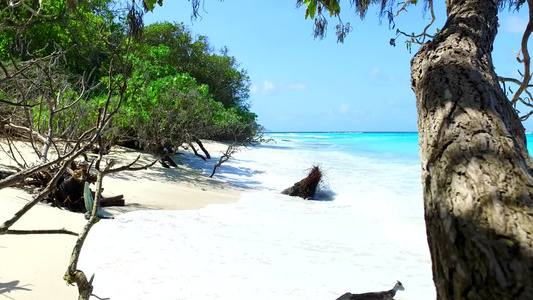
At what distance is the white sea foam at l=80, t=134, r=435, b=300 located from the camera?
3699 mm

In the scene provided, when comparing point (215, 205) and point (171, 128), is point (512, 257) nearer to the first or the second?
point (215, 205)

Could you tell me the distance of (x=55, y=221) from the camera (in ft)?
15.6

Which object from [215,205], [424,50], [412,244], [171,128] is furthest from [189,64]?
[424,50]

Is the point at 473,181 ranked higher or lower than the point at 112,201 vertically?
higher

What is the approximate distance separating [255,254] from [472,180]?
408 centimetres

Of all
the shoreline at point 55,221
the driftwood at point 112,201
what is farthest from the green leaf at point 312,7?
the driftwood at point 112,201

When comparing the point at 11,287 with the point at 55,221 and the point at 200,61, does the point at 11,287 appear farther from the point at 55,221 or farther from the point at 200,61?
the point at 200,61


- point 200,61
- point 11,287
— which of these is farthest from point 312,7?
point 200,61

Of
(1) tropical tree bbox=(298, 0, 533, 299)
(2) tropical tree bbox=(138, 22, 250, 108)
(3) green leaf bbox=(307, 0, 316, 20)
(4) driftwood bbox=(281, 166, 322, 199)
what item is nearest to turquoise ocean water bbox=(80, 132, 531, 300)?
(4) driftwood bbox=(281, 166, 322, 199)

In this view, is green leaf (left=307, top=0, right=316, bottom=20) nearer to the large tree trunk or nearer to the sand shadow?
the large tree trunk

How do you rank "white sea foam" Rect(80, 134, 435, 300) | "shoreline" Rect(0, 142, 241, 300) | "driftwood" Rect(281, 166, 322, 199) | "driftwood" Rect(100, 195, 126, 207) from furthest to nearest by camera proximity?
"driftwood" Rect(281, 166, 322, 199) → "driftwood" Rect(100, 195, 126, 207) → "white sea foam" Rect(80, 134, 435, 300) → "shoreline" Rect(0, 142, 241, 300)

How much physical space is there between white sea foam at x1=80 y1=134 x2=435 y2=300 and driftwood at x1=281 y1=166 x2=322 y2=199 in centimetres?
197

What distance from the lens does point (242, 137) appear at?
36.6 m

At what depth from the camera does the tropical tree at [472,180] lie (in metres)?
0.79
